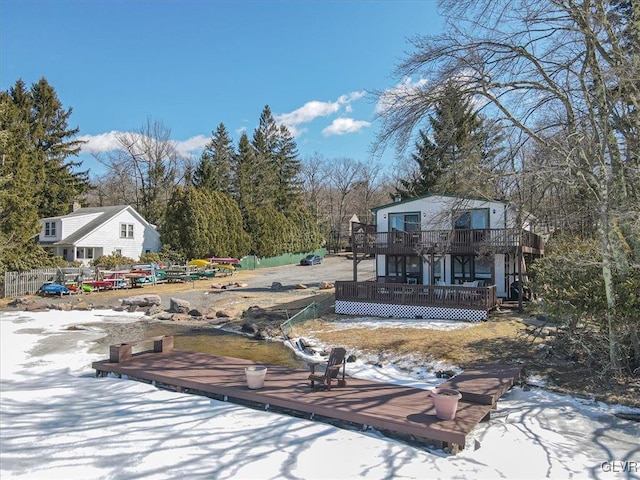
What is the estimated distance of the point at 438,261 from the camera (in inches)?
866

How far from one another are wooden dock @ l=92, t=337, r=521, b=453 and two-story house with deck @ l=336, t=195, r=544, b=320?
8.47m

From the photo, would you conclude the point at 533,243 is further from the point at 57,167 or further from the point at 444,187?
the point at 57,167

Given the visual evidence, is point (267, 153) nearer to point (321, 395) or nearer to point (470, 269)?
point (470, 269)

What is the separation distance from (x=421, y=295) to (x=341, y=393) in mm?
11541

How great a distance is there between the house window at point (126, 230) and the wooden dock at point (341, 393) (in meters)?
31.7

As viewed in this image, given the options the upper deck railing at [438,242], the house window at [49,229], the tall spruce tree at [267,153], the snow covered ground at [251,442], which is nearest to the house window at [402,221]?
the upper deck railing at [438,242]

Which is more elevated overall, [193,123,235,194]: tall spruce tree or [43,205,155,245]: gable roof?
[193,123,235,194]: tall spruce tree

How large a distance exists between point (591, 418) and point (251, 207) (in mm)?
48797

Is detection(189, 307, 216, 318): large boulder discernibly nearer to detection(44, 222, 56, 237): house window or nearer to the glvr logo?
the glvr logo

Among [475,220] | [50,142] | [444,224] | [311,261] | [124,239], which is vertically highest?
[50,142]

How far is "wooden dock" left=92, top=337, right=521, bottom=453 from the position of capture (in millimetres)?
6543

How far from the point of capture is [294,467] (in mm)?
5621

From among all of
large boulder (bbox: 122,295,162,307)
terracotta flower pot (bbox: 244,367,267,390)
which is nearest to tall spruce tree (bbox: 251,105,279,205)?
large boulder (bbox: 122,295,162,307)

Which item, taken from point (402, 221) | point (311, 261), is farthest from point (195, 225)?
point (402, 221)
